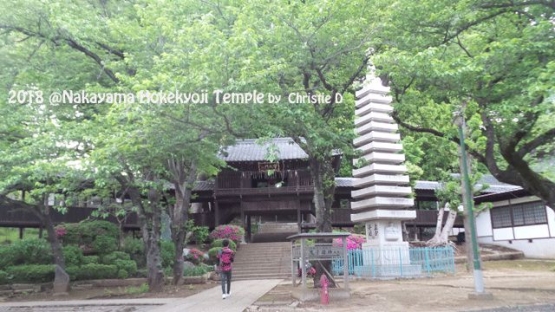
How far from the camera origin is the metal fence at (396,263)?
59.6 ft

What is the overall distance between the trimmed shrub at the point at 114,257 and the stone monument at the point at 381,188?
11.1 metres

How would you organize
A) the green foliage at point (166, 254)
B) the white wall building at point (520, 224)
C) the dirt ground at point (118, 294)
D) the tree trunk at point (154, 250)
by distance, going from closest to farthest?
the dirt ground at point (118, 294)
the tree trunk at point (154, 250)
the green foliage at point (166, 254)
the white wall building at point (520, 224)

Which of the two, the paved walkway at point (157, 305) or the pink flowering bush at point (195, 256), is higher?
the pink flowering bush at point (195, 256)

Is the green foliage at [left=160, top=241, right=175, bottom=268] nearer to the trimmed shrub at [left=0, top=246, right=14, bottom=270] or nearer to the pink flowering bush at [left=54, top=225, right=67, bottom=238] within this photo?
the pink flowering bush at [left=54, top=225, right=67, bottom=238]

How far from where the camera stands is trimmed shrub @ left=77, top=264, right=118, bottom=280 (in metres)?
18.6

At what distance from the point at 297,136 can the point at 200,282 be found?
30.3 ft

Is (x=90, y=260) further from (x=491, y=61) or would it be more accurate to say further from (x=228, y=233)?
(x=491, y=61)

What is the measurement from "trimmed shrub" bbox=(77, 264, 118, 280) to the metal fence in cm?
989

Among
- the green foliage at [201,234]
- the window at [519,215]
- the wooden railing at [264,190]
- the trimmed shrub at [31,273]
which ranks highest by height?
the wooden railing at [264,190]

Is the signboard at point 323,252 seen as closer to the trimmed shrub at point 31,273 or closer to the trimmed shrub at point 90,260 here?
the trimmed shrub at point 31,273

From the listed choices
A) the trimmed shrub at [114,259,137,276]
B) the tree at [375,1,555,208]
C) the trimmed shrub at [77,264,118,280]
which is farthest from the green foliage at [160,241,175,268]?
the tree at [375,1,555,208]

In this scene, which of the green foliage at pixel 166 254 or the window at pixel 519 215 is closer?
the green foliage at pixel 166 254

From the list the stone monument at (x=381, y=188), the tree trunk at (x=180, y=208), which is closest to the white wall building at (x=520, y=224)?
the stone monument at (x=381, y=188)

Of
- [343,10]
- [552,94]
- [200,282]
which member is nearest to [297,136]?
[343,10]
